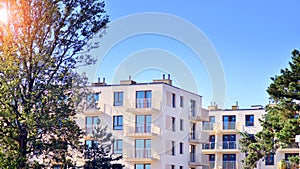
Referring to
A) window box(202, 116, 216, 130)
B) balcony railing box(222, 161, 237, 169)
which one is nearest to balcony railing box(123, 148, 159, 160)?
window box(202, 116, 216, 130)

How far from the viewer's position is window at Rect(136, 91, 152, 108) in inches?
2276

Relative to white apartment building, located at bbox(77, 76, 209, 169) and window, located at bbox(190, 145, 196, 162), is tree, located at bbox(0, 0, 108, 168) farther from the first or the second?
window, located at bbox(190, 145, 196, 162)

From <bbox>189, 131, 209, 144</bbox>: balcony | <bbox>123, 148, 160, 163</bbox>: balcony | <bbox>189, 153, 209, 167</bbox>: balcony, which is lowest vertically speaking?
<bbox>189, 153, 209, 167</bbox>: balcony

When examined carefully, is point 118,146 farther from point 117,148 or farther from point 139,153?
point 139,153

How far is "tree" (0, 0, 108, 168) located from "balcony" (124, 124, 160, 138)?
95.3ft

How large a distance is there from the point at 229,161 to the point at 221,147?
204cm

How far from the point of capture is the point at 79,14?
28.0 metres

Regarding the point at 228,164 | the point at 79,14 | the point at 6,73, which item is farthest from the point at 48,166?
the point at 228,164

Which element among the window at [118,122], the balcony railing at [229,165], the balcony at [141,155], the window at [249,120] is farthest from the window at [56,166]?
the window at [249,120]

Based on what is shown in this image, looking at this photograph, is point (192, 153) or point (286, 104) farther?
point (192, 153)

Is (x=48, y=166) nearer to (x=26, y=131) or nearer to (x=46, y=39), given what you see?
(x=26, y=131)

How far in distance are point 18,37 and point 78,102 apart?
383 centimetres

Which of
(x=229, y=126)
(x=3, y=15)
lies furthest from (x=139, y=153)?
(x=3, y=15)

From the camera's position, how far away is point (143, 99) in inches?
2292
